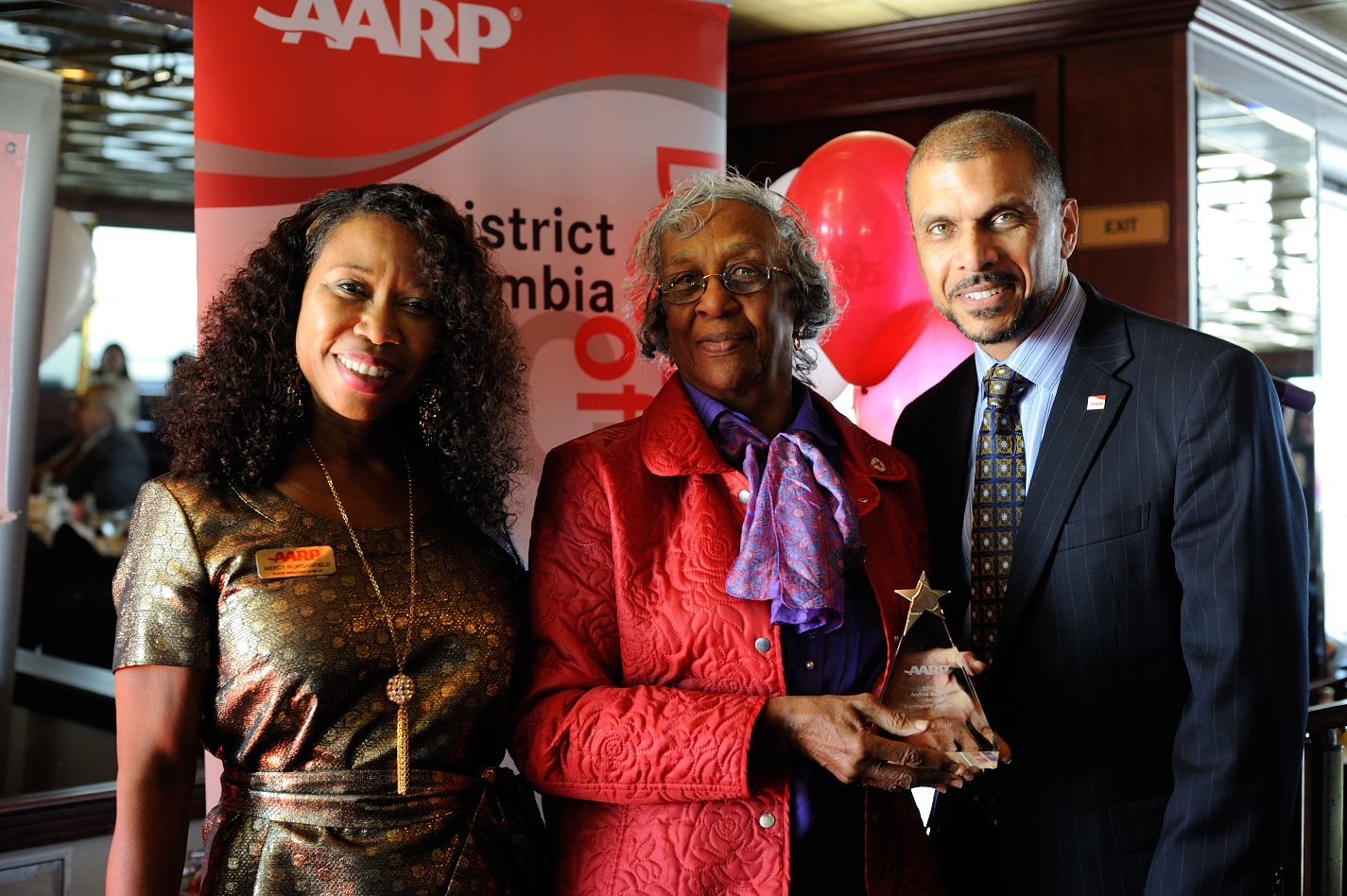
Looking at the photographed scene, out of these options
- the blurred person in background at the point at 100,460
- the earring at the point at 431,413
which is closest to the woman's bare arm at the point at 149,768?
the earring at the point at 431,413

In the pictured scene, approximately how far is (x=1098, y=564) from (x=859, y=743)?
57cm

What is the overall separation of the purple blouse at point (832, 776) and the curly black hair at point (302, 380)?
611 mm

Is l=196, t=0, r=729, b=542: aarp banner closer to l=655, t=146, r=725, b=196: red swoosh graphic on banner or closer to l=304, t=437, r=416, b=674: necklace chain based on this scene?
l=655, t=146, r=725, b=196: red swoosh graphic on banner

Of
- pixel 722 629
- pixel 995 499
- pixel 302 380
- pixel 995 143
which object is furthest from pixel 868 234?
pixel 302 380

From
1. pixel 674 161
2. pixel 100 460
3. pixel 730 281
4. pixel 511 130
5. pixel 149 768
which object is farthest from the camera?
pixel 100 460

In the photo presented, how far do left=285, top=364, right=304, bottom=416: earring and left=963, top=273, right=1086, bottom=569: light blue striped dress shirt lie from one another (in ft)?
4.01

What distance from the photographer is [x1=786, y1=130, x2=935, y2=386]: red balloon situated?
11.9 ft

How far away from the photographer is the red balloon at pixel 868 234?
361cm

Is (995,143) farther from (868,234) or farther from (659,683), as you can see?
(868,234)

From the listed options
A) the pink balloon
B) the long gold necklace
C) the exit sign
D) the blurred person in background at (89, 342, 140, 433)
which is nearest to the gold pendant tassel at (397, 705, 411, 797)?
the long gold necklace

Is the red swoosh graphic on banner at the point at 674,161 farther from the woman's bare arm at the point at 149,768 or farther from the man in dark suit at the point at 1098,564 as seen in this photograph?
the woman's bare arm at the point at 149,768

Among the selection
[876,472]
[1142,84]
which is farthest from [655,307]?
[1142,84]

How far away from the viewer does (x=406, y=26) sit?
2699mm

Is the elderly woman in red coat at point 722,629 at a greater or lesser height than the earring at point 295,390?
lesser
